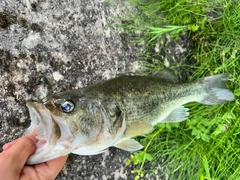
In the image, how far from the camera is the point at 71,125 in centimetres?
160

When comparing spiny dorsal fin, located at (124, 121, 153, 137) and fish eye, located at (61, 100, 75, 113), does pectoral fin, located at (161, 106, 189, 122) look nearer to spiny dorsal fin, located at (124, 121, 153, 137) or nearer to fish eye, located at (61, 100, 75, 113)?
spiny dorsal fin, located at (124, 121, 153, 137)

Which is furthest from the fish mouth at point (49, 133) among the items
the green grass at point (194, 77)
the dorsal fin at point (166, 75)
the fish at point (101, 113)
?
the green grass at point (194, 77)

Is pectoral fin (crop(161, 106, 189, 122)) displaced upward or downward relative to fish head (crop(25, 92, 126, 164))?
downward

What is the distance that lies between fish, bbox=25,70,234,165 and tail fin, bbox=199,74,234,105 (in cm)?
26

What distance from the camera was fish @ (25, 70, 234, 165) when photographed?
1569 mm

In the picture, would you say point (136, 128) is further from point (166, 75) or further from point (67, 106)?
point (166, 75)

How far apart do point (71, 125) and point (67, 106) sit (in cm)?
11

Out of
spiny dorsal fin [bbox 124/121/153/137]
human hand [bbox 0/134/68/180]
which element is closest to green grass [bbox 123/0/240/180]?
spiny dorsal fin [bbox 124/121/153/137]

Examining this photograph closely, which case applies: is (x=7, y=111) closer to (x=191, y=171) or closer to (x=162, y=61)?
(x=162, y=61)

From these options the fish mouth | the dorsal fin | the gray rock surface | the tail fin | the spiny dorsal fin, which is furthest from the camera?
the tail fin

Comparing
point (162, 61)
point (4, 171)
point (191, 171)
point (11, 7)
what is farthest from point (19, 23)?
point (191, 171)

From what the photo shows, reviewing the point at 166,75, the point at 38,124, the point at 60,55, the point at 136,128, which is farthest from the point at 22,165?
the point at 166,75

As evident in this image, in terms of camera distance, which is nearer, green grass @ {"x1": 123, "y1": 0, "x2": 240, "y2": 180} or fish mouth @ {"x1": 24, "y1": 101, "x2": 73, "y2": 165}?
fish mouth @ {"x1": 24, "y1": 101, "x2": 73, "y2": 165}

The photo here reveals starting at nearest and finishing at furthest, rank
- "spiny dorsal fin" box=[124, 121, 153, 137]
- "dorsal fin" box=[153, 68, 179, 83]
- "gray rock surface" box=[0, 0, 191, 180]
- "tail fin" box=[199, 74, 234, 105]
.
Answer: "spiny dorsal fin" box=[124, 121, 153, 137] < "gray rock surface" box=[0, 0, 191, 180] < "dorsal fin" box=[153, 68, 179, 83] < "tail fin" box=[199, 74, 234, 105]
